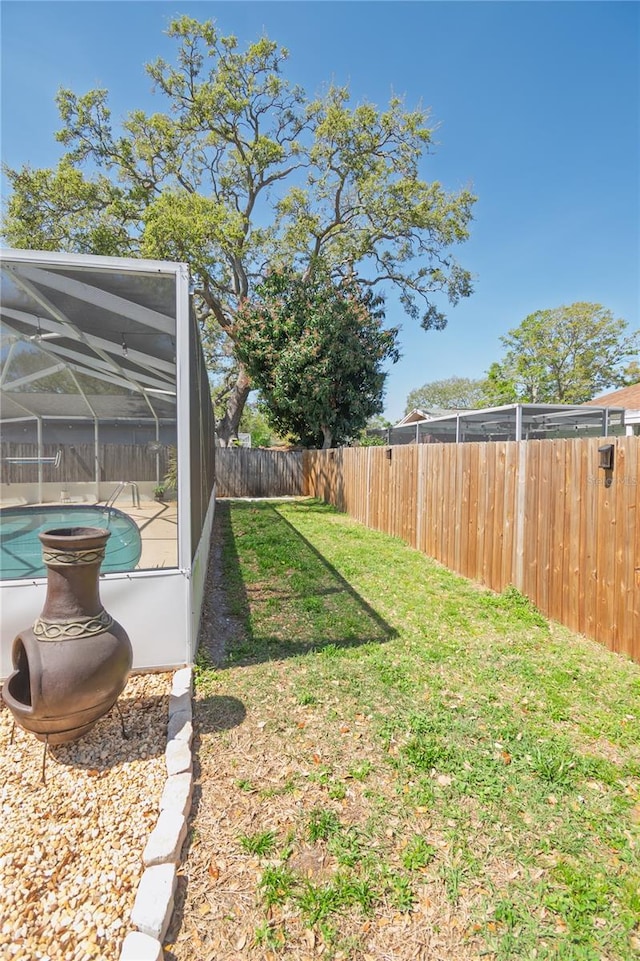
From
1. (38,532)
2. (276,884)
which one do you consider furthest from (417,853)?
(38,532)

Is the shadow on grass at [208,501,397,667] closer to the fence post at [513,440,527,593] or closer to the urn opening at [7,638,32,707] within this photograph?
the urn opening at [7,638,32,707]

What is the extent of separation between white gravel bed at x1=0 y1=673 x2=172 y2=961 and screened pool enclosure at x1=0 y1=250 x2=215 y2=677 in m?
0.70

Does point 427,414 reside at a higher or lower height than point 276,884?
higher

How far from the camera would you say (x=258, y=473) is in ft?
51.1

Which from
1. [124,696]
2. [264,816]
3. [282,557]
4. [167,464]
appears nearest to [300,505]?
[167,464]

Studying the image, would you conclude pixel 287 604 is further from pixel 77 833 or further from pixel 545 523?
pixel 77 833

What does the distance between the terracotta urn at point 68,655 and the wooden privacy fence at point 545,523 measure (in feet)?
11.3

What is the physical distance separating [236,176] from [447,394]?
124 ft

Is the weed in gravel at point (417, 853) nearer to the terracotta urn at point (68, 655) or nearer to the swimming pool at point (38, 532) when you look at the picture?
the terracotta urn at point (68, 655)

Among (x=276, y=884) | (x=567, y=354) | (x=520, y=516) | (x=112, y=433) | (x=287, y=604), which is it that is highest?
(x=567, y=354)

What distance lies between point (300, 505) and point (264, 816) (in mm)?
10687

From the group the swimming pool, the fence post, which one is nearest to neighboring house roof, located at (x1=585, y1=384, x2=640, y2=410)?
the fence post

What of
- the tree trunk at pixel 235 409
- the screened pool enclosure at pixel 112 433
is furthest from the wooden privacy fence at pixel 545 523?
the tree trunk at pixel 235 409

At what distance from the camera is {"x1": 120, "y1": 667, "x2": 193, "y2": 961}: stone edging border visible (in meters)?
1.35
